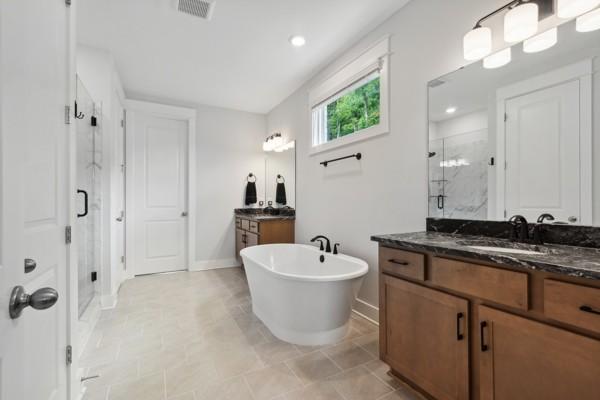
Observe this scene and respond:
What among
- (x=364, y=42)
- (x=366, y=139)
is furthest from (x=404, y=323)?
(x=364, y=42)

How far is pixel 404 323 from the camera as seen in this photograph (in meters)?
1.49

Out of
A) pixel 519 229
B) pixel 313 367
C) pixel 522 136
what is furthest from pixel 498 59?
pixel 313 367

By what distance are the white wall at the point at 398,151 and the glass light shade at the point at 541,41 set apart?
0.33 m

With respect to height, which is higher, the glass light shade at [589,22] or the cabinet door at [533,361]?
the glass light shade at [589,22]

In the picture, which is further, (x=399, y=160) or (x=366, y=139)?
(x=366, y=139)

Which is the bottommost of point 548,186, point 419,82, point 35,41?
point 548,186

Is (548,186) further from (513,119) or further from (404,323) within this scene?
(404,323)

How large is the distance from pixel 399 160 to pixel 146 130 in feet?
11.8

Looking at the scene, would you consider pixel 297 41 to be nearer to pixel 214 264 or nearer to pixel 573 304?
pixel 573 304

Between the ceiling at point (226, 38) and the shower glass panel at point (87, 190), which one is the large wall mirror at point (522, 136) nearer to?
the ceiling at point (226, 38)

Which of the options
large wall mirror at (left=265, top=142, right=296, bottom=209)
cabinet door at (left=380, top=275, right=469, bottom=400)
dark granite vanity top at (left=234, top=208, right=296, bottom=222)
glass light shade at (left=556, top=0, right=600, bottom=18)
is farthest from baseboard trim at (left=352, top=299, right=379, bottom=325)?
glass light shade at (left=556, top=0, right=600, bottom=18)

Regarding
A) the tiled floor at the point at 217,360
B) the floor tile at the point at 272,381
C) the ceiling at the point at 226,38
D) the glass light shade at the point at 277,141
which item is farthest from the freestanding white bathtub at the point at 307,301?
the glass light shade at the point at 277,141

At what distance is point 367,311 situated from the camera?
8.25 ft

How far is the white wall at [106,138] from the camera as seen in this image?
2.67 m
